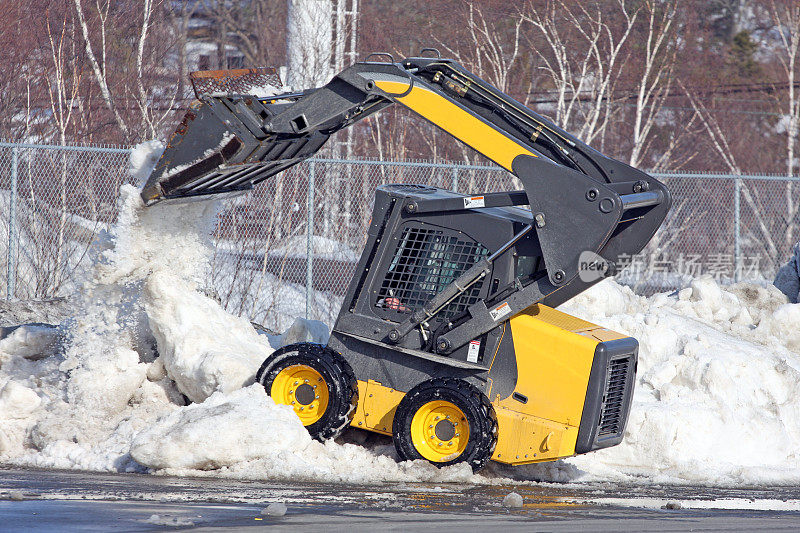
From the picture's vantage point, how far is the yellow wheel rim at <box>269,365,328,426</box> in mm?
7148

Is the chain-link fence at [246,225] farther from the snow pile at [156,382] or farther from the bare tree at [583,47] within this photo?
the bare tree at [583,47]

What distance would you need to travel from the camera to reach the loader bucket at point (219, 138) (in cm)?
712

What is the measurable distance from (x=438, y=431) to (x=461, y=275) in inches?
43.4

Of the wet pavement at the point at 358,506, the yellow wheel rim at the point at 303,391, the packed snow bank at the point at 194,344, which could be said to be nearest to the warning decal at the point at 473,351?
the wet pavement at the point at 358,506

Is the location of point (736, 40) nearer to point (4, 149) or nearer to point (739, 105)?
point (739, 105)

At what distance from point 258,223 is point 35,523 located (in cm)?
726

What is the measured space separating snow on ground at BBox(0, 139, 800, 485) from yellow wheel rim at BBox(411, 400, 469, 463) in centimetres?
14

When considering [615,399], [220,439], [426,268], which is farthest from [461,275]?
[220,439]

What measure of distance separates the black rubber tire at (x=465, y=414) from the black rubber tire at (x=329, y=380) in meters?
0.37

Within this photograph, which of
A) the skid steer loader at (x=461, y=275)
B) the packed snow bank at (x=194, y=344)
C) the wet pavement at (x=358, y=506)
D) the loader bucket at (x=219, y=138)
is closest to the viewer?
the wet pavement at (x=358, y=506)

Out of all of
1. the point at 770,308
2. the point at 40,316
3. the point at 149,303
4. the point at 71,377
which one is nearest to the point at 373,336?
the point at 149,303

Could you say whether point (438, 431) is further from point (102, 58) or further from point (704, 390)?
point (102, 58)

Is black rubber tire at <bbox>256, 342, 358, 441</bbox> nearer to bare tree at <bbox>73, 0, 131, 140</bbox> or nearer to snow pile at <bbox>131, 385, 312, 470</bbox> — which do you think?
snow pile at <bbox>131, 385, 312, 470</bbox>

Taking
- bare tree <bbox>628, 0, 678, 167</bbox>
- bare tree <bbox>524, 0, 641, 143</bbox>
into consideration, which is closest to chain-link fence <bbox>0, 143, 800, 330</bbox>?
bare tree <bbox>524, 0, 641, 143</bbox>
